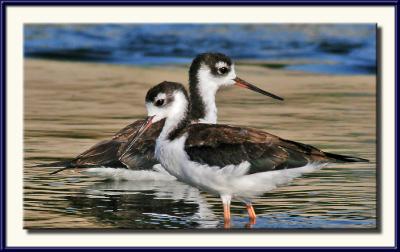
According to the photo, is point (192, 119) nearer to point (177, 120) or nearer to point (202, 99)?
point (202, 99)

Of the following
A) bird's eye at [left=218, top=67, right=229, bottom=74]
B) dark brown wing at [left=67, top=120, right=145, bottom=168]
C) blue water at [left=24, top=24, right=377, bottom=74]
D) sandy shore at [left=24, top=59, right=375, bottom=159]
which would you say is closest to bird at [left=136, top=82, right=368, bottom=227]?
dark brown wing at [left=67, top=120, right=145, bottom=168]

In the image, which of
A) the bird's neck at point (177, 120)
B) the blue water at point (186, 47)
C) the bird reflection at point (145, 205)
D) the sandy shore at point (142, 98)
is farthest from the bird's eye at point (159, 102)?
the blue water at point (186, 47)

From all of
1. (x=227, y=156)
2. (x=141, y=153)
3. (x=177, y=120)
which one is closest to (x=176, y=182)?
→ (x=141, y=153)

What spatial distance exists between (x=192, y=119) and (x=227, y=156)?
235 cm

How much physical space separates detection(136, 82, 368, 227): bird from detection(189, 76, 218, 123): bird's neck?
→ 1986mm

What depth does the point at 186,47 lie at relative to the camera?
63.5 ft

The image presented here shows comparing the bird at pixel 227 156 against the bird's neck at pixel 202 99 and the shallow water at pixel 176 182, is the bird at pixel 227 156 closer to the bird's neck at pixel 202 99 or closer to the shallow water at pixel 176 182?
the shallow water at pixel 176 182

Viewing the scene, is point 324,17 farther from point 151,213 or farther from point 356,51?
point 356,51

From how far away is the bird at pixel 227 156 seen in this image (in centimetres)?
1133

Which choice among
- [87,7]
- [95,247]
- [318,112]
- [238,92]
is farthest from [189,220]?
[238,92]

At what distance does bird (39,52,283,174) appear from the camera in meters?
13.5

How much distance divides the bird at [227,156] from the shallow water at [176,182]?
17.3 inches

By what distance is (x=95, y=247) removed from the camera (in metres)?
10.7

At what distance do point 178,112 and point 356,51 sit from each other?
7.32 meters
